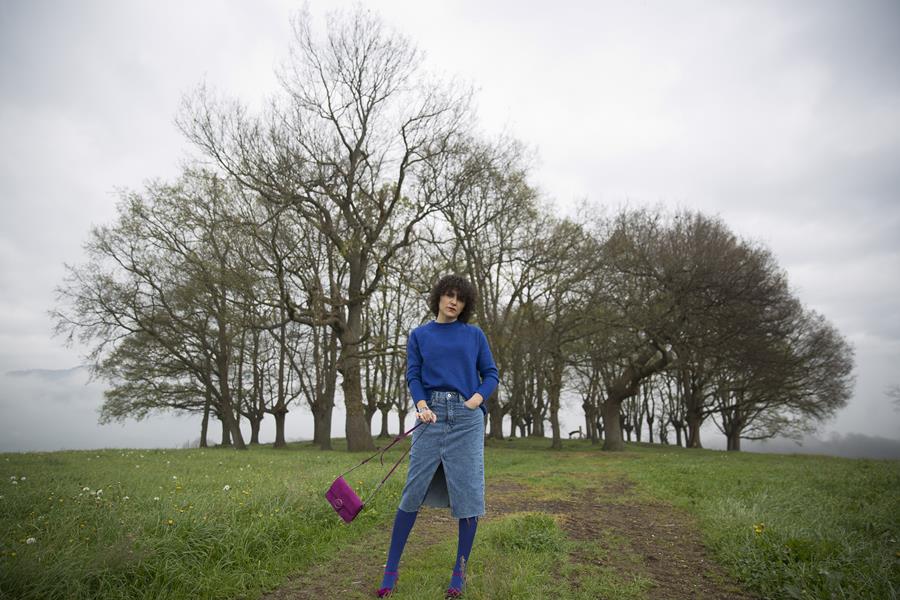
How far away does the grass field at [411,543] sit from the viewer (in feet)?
12.1

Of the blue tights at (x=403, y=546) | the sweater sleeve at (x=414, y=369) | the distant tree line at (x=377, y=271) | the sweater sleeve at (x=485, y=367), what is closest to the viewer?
the blue tights at (x=403, y=546)

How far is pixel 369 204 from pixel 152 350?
43.1 ft

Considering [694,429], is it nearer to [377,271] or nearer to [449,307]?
[377,271]

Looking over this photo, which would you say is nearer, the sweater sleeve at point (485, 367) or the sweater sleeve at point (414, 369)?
the sweater sleeve at point (414, 369)

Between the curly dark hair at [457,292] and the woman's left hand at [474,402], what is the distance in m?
0.74

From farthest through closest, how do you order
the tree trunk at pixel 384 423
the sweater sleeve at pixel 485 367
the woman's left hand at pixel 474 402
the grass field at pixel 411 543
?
the tree trunk at pixel 384 423, the sweater sleeve at pixel 485 367, the woman's left hand at pixel 474 402, the grass field at pixel 411 543

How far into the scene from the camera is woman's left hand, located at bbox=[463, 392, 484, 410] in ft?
12.9

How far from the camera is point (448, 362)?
407 centimetres

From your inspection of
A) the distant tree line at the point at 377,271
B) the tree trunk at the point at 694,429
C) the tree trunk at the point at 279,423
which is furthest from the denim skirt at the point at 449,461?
the tree trunk at the point at 694,429

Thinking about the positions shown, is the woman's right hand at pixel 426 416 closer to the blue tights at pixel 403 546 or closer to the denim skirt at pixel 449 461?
the denim skirt at pixel 449 461

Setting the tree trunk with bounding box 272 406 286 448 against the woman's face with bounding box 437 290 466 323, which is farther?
the tree trunk with bounding box 272 406 286 448

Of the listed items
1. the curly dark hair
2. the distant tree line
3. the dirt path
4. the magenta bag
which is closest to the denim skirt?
the magenta bag

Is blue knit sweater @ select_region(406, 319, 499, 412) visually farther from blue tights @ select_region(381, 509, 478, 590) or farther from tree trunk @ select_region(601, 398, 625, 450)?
tree trunk @ select_region(601, 398, 625, 450)

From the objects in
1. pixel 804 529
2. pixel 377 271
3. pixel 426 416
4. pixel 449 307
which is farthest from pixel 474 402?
pixel 377 271
